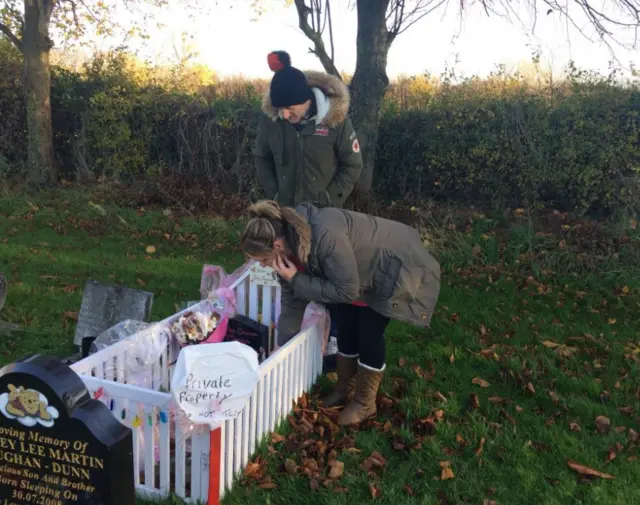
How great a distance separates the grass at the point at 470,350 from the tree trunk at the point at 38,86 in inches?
92.9

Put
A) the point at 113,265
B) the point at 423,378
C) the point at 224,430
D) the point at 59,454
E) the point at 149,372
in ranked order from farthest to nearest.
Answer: the point at 113,265 < the point at 423,378 < the point at 149,372 < the point at 224,430 < the point at 59,454

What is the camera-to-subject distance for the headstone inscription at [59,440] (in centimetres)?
207

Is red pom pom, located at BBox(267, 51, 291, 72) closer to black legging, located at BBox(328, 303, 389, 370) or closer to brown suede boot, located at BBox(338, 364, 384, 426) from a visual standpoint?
black legging, located at BBox(328, 303, 389, 370)

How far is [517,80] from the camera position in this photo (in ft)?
31.2

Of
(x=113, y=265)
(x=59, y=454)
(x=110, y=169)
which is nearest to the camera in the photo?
(x=59, y=454)

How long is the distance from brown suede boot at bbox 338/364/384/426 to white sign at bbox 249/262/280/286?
3.85 feet

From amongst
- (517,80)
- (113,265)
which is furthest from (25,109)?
(517,80)

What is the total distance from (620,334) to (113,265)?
213 inches

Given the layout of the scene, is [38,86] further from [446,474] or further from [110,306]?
[446,474]

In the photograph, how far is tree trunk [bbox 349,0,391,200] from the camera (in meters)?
8.07

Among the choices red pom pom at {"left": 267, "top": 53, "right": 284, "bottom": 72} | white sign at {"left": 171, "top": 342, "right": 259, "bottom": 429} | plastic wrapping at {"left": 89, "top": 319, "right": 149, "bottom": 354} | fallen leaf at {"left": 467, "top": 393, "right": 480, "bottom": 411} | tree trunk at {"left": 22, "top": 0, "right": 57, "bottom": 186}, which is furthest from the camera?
tree trunk at {"left": 22, "top": 0, "right": 57, "bottom": 186}

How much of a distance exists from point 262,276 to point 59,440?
2595 mm

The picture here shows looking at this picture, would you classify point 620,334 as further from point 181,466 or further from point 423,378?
point 181,466

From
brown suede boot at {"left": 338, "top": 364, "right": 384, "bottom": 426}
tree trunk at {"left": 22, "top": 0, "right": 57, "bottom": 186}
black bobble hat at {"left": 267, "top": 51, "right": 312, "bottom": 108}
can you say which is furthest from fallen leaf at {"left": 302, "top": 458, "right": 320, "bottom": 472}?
tree trunk at {"left": 22, "top": 0, "right": 57, "bottom": 186}
